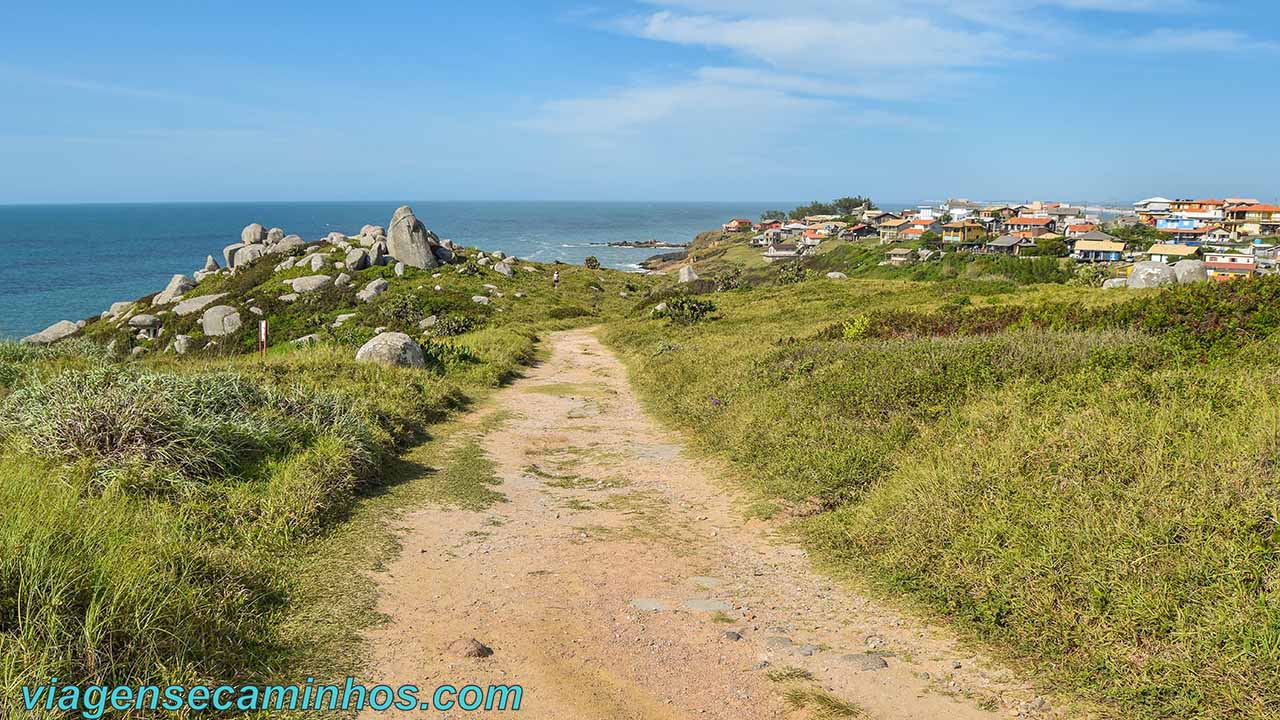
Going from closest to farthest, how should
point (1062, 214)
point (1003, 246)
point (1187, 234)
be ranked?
point (1003, 246), point (1187, 234), point (1062, 214)

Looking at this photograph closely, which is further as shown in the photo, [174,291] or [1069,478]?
[174,291]

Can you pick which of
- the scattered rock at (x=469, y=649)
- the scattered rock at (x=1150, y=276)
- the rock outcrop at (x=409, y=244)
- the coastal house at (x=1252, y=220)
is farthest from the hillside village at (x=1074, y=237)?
the scattered rock at (x=469, y=649)

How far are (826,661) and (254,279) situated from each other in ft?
149

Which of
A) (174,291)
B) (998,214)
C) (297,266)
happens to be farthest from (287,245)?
(998,214)

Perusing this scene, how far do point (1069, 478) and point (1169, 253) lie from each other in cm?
8994

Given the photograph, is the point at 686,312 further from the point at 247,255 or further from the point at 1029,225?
the point at 1029,225

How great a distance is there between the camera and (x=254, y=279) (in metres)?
44.1

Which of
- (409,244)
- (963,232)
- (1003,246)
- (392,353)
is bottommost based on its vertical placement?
(392,353)

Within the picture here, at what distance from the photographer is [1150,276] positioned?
99.5 ft

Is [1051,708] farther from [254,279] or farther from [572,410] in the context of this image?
[254,279]

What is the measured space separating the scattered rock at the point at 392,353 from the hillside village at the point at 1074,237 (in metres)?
60.0

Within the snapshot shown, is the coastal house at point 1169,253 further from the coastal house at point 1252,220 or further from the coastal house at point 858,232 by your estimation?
the coastal house at point 858,232

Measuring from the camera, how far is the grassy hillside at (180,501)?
4.92 meters

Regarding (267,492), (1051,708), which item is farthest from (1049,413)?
(267,492)
